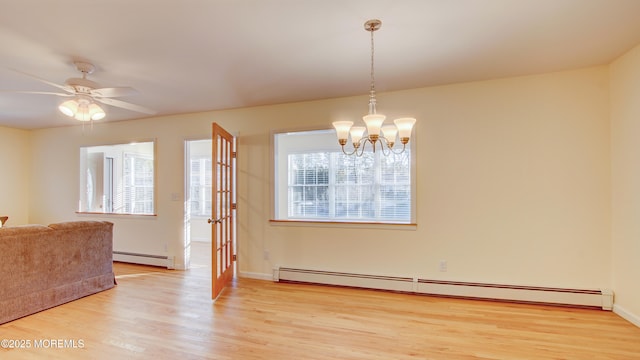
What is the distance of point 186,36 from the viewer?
2371mm

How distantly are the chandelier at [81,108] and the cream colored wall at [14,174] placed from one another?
445cm

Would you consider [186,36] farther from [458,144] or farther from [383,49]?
[458,144]

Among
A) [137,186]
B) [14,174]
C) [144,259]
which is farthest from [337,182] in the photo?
[14,174]

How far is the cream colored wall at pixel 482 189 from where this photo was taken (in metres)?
3.13

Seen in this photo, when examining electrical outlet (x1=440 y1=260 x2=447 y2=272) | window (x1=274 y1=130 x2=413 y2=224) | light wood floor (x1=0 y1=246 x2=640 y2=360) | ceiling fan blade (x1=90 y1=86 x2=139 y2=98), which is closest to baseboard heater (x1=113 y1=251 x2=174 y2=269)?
light wood floor (x1=0 y1=246 x2=640 y2=360)

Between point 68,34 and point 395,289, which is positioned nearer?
point 68,34

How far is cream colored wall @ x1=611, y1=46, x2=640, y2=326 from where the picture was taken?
2.71 meters

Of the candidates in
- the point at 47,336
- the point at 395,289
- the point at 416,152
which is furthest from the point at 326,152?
the point at 47,336

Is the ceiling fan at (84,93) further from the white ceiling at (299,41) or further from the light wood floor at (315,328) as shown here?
the light wood floor at (315,328)

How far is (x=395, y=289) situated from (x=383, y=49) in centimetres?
264

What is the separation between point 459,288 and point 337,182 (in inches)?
137

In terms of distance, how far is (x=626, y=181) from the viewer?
2838 mm

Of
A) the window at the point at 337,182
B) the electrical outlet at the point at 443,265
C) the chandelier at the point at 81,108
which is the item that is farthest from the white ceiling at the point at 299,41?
the window at the point at 337,182

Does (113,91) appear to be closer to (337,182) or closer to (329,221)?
(329,221)
